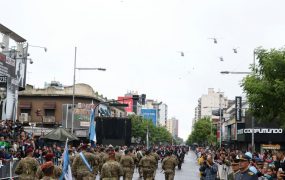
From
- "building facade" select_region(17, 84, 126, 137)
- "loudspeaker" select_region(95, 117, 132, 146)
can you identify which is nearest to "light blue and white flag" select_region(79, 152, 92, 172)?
"loudspeaker" select_region(95, 117, 132, 146)

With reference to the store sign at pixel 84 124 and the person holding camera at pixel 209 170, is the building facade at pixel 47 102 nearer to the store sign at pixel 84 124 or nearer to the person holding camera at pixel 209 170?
the store sign at pixel 84 124

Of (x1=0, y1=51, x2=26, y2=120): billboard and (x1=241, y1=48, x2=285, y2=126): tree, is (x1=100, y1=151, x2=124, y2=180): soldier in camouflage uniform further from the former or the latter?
(x1=0, y1=51, x2=26, y2=120): billboard

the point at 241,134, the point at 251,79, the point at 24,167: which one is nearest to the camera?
the point at 24,167

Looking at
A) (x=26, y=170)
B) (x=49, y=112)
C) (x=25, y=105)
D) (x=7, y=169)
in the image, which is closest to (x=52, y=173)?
(x=26, y=170)

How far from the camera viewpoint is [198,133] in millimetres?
145625

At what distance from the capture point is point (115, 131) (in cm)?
4675

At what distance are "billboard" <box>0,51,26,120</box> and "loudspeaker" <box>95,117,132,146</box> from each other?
756cm

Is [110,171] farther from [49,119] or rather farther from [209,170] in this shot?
[49,119]

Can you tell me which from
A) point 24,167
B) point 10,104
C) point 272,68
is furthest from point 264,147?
point 24,167

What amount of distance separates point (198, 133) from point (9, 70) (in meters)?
107

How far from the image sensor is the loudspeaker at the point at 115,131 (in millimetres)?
46688

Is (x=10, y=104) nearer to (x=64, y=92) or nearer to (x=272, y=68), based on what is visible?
(x=272, y=68)

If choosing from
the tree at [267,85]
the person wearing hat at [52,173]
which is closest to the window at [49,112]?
the tree at [267,85]

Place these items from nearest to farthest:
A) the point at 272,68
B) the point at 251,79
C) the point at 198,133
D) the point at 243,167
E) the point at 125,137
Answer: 1. the point at 243,167
2. the point at 272,68
3. the point at 251,79
4. the point at 125,137
5. the point at 198,133
